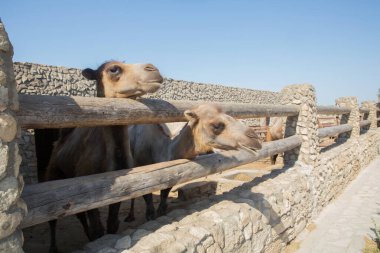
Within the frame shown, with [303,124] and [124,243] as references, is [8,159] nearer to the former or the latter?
[124,243]

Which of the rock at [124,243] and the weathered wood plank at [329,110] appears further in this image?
the weathered wood plank at [329,110]

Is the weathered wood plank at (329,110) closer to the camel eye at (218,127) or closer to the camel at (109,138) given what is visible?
the camel eye at (218,127)

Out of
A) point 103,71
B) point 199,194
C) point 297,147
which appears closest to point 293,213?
point 297,147

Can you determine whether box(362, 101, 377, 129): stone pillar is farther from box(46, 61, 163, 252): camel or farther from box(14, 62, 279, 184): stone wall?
box(46, 61, 163, 252): camel

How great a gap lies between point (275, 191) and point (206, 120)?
189 cm

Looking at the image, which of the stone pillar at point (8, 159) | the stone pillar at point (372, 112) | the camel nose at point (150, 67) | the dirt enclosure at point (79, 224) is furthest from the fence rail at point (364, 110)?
the stone pillar at point (8, 159)

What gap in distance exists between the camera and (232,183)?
24.6 feet

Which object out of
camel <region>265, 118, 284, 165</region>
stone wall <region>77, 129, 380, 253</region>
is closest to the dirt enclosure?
stone wall <region>77, 129, 380, 253</region>

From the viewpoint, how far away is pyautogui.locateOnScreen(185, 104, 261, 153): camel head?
129 inches

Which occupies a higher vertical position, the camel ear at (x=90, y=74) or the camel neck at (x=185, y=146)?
the camel ear at (x=90, y=74)

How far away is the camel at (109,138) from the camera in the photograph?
3125 millimetres

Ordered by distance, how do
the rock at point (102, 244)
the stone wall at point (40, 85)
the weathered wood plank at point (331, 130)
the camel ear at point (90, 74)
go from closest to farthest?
the rock at point (102, 244) → the camel ear at point (90, 74) → the weathered wood plank at point (331, 130) → the stone wall at point (40, 85)

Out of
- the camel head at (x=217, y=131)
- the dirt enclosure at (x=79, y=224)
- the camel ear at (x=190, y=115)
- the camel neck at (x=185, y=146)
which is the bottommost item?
the dirt enclosure at (x=79, y=224)

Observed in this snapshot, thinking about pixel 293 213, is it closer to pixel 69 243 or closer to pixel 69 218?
pixel 69 243
